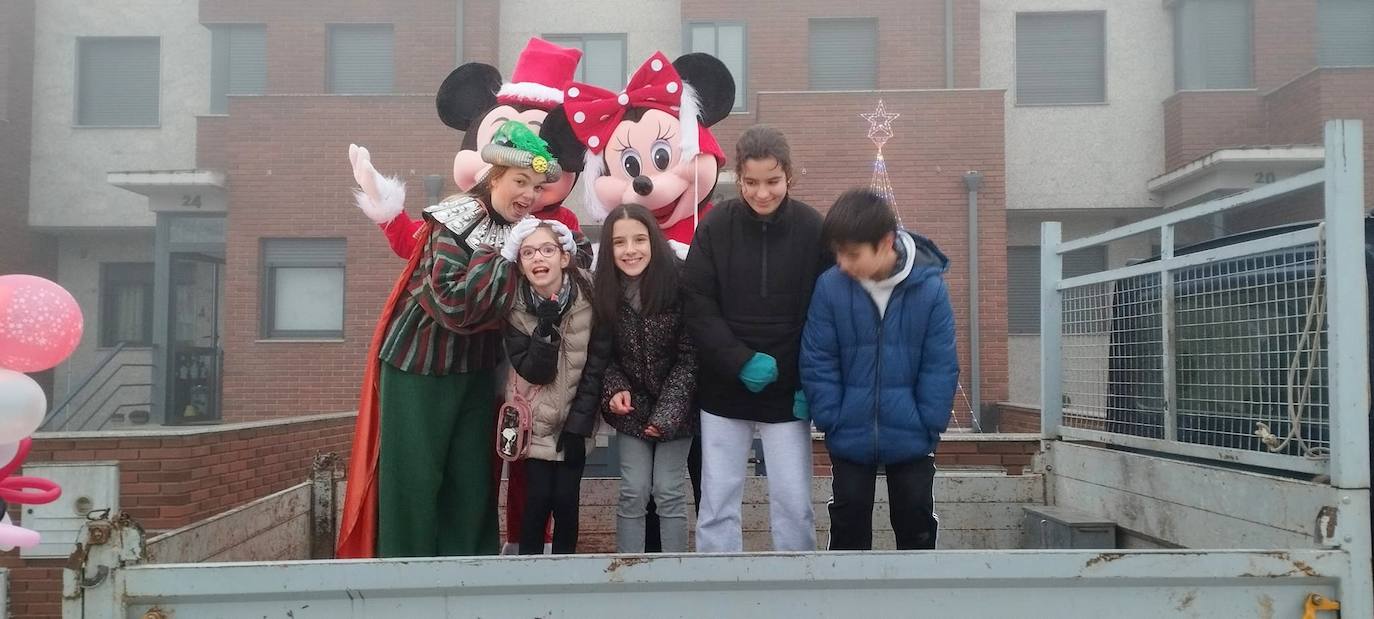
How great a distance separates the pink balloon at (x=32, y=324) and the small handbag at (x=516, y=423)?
1106mm

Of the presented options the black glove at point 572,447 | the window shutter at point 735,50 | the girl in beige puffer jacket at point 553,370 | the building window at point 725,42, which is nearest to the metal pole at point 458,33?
the building window at point 725,42

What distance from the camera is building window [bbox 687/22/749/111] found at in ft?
39.0

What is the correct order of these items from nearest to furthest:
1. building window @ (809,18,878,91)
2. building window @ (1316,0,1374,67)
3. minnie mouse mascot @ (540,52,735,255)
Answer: minnie mouse mascot @ (540,52,735,255)
building window @ (1316,0,1374,67)
building window @ (809,18,878,91)

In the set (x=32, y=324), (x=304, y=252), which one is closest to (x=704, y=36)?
(x=304, y=252)

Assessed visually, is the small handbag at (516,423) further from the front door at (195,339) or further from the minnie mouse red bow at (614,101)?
the front door at (195,339)

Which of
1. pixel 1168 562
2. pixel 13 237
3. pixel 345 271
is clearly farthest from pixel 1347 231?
pixel 13 237

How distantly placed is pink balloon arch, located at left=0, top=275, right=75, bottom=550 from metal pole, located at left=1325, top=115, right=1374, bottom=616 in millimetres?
2672

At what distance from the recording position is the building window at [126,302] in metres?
13.3

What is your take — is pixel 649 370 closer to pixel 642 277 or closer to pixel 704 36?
pixel 642 277

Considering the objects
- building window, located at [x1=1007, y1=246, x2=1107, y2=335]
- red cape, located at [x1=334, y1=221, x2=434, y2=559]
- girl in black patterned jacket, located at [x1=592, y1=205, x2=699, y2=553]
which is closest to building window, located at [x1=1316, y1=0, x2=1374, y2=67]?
building window, located at [x1=1007, y1=246, x2=1107, y2=335]

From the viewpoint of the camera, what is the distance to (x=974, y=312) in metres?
10.7

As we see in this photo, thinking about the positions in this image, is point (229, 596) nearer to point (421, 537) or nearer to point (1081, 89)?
point (421, 537)

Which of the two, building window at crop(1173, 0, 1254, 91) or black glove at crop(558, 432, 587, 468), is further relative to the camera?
building window at crop(1173, 0, 1254, 91)

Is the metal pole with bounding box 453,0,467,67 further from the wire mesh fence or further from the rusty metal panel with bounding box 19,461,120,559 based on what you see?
Answer: the wire mesh fence
